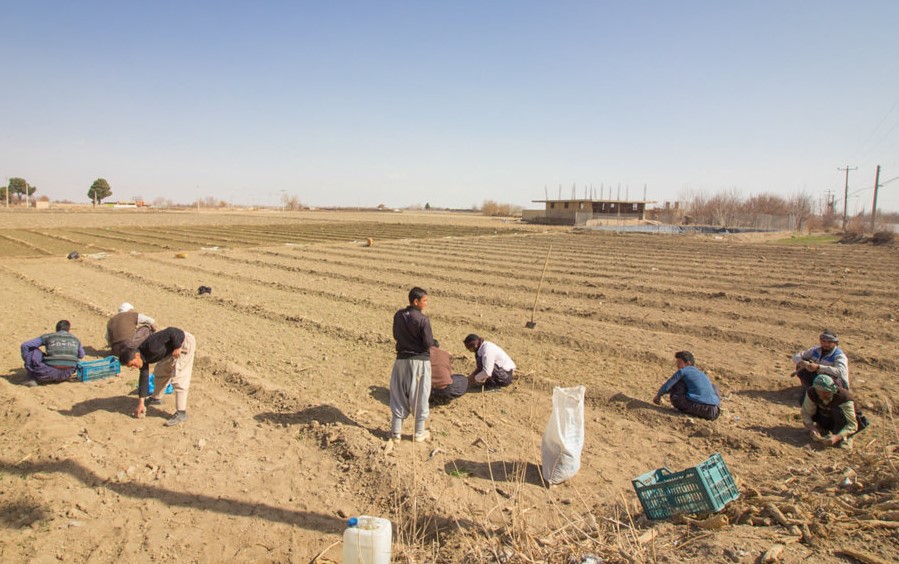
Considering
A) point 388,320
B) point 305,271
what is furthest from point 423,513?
point 305,271

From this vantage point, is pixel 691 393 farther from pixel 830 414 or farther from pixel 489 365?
pixel 489 365

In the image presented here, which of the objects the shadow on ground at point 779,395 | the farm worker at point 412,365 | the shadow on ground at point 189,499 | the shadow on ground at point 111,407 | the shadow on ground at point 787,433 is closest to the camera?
the shadow on ground at point 189,499

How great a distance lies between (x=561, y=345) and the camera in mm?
9539

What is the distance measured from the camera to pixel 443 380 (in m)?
6.61

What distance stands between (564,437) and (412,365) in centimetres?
157

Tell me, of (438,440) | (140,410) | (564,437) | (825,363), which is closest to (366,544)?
(564,437)

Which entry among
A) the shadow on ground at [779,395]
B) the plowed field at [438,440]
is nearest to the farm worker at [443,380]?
the plowed field at [438,440]

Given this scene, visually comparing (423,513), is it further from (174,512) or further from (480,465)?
(174,512)

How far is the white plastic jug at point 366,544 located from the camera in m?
3.52

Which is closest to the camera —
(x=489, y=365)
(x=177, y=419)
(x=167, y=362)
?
(x=177, y=419)

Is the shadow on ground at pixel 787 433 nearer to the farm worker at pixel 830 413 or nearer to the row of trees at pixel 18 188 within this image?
the farm worker at pixel 830 413

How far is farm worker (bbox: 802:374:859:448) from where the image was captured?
18.3 ft

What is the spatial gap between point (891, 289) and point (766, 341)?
860cm

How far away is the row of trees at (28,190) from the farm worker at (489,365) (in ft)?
372
